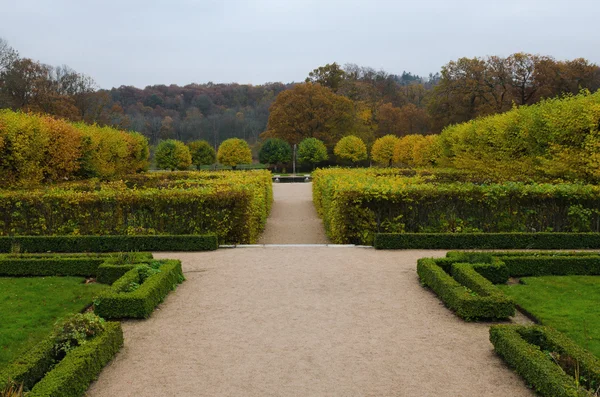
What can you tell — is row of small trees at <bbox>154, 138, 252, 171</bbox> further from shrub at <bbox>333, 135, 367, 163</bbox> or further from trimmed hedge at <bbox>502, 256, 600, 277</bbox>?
trimmed hedge at <bbox>502, 256, 600, 277</bbox>

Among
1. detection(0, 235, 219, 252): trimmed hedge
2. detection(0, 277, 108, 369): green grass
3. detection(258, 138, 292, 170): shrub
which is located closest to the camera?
detection(0, 277, 108, 369): green grass

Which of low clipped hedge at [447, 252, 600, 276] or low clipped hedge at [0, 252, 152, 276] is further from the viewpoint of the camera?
low clipped hedge at [0, 252, 152, 276]

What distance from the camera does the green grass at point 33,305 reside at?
662 centimetres

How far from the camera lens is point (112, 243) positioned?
1241 centimetres

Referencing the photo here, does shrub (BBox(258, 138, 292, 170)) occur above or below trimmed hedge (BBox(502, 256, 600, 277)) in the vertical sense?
above

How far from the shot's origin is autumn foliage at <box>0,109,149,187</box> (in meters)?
19.5

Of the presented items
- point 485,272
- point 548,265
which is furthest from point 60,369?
point 548,265

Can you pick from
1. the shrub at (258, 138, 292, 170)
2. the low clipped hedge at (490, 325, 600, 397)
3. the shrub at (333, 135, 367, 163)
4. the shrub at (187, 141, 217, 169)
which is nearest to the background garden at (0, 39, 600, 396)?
the low clipped hedge at (490, 325, 600, 397)

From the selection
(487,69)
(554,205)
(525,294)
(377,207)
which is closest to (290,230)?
(377,207)

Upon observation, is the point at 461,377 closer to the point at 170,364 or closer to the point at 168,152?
the point at 170,364

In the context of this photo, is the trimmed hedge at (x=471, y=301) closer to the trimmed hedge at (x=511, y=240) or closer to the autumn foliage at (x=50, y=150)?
the trimmed hedge at (x=511, y=240)

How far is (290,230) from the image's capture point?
17.5m

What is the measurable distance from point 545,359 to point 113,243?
1013cm

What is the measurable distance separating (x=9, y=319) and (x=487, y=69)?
52504 millimetres
